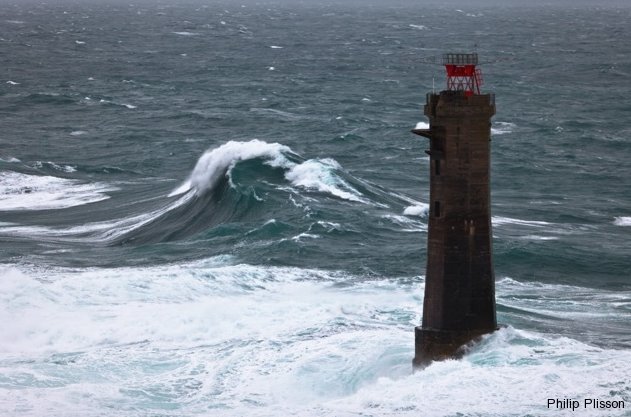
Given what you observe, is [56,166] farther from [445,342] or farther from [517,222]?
[445,342]

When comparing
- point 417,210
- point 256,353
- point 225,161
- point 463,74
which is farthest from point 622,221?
point 463,74

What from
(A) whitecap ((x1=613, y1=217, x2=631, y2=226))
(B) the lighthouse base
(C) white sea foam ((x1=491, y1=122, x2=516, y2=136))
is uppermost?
(B) the lighthouse base

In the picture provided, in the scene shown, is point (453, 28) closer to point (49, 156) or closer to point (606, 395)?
point (49, 156)

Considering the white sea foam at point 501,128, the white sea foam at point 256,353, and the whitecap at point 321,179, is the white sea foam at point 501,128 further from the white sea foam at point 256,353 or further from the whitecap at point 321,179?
the white sea foam at point 256,353

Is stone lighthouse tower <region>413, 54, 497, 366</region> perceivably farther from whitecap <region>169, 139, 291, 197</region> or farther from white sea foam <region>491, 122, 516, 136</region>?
white sea foam <region>491, 122, 516, 136</region>

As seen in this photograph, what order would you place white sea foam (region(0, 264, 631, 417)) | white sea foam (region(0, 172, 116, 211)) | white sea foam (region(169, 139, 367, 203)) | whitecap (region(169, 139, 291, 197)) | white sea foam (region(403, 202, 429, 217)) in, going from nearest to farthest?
white sea foam (region(0, 264, 631, 417)), white sea foam (region(403, 202, 429, 217)), white sea foam (region(169, 139, 367, 203)), white sea foam (region(0, 172, 116, 211)), whitecap (region(169, 139, 291, 197))

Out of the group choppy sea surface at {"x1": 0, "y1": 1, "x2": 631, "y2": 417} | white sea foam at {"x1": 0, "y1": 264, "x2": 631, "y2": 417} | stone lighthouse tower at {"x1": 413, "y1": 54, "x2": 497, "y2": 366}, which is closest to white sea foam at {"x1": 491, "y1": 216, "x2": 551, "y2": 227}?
choppy sea surface at {"x1": 0, "y1": 1, "x2": 631, "y2": 417}
